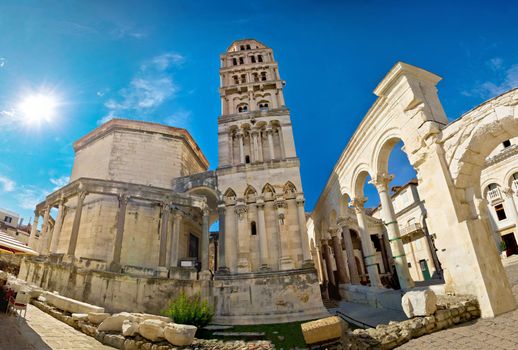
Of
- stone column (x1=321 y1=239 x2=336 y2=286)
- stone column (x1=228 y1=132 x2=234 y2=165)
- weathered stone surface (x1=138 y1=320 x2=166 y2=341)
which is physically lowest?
weathered stone surface (x1=138 y1=320 x2=166 y2=341)

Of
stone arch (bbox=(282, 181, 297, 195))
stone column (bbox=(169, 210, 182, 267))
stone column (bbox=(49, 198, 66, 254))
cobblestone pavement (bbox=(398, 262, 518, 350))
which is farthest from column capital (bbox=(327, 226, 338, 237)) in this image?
stone column (bbox=(49, 198, 66, 254))

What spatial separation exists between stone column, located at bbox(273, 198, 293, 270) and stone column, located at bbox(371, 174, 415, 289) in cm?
616

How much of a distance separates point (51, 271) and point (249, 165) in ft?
40.2

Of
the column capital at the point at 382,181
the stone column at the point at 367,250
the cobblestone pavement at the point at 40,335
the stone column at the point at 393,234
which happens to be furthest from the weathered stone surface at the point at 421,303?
the cobblestone pavement at the point at 40,335

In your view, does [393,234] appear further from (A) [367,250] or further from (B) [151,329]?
(B) [151,329]

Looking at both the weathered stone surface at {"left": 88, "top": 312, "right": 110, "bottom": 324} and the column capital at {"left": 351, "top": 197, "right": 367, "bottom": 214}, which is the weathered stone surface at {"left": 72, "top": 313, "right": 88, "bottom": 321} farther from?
the column capital at {"left": 351, "top": 197, "right": 367, "bottom": 214}

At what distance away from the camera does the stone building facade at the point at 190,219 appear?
44.1ft

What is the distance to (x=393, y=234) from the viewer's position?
1169cm

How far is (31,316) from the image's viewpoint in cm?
854

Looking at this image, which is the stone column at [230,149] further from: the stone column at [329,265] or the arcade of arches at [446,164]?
the stone column at [329,265]

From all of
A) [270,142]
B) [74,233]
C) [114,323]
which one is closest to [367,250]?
[270,142]

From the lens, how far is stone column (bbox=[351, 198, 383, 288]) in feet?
43.1

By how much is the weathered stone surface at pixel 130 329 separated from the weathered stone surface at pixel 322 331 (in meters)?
5.33

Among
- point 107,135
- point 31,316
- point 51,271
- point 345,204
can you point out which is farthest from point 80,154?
point 345,204
